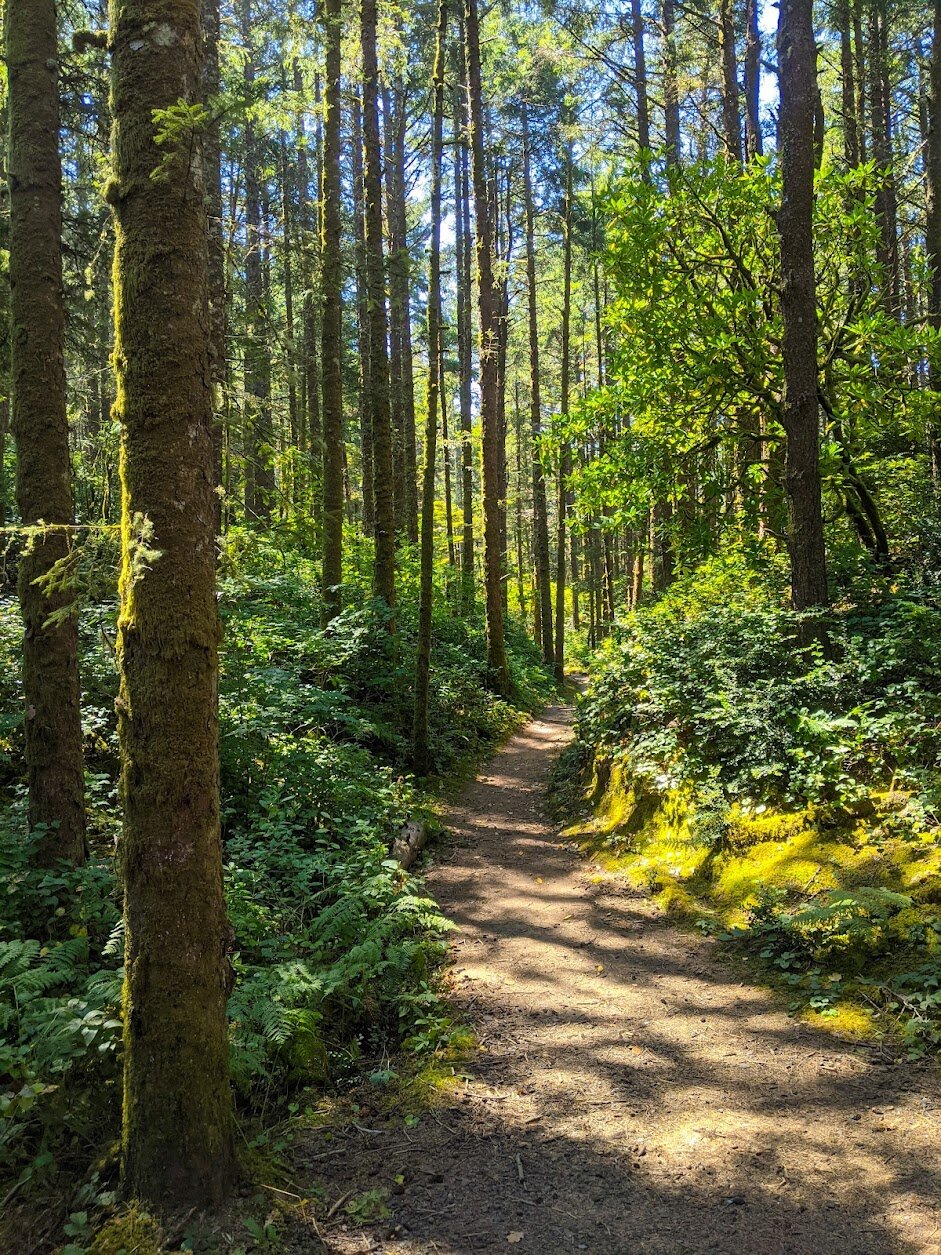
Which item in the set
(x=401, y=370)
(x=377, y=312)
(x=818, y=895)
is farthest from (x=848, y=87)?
(x=818, y=895)

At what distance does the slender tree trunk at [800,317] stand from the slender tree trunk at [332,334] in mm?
6263

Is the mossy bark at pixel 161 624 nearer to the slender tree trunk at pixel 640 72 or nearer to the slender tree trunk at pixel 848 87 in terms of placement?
the slender tree trunk at pixel 640 72

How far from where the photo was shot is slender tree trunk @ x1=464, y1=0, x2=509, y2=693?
14.1 meters

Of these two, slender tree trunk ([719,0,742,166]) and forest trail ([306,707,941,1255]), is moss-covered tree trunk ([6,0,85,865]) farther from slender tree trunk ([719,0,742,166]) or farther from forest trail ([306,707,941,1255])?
slender tree trunk ([719,0,742,166])

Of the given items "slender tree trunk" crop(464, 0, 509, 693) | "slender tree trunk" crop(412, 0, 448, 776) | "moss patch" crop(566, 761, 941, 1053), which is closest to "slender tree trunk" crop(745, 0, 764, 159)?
"slender tree trunk" crop(464, 0, 509, 693)

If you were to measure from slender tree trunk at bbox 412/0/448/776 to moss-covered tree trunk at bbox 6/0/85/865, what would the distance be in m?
4.09

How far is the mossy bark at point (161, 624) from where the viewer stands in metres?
2.74

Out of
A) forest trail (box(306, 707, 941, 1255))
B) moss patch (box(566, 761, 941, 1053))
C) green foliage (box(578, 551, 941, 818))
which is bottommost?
forest trail (box(306, 707, 941, 1255))

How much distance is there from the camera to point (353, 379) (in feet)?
61.8

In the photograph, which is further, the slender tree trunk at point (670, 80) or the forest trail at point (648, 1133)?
the slender tree trunk at point (670, 80)

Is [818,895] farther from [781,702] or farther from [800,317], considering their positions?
[800,317]

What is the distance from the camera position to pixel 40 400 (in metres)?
5.20

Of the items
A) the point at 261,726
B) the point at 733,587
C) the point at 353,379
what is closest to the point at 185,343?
the point at 261,726

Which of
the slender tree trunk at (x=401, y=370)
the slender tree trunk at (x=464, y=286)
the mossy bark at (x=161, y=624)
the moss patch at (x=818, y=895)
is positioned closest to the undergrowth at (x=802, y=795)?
the moss patch at (x=818, y=895)
